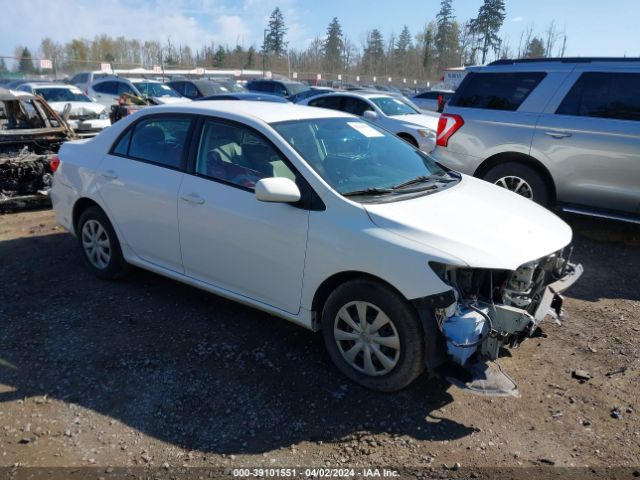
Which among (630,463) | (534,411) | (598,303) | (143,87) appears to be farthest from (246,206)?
(143,87)

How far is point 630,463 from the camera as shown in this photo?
2.76 meters

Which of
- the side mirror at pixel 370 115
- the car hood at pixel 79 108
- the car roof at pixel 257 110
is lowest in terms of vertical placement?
the car hood at pixel 79 108

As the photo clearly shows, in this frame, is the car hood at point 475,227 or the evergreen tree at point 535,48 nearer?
the car hood at point 475,227

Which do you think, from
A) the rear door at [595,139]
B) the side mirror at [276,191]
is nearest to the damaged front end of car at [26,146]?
the side mirror at [276,191]

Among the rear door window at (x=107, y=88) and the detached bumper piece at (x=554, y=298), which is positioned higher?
the rear door window at (x=107, y=88)

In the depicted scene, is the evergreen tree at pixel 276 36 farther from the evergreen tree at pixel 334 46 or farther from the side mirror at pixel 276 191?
the side mirror at pixel 276 191

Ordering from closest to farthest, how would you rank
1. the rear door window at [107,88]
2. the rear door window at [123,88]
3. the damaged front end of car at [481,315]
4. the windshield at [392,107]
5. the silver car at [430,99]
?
the damaged front end of car at [481,315], the windshield at [392,107], the rear door window at [123,88], the rear door window at [107,88], the silver car at [430,99]

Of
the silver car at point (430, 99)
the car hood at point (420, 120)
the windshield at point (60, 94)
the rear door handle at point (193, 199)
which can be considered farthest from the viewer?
the silver car at point (430, 99)

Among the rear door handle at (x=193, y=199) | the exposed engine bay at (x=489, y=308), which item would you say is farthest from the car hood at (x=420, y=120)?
the exposed engine bay at (x=489, y=308)

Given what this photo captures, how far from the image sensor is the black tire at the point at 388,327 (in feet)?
9.96

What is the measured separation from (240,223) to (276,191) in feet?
1.70

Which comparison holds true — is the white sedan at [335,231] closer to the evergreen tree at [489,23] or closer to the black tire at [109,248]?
the black tire at [109,248]

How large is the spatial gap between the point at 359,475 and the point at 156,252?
2.61 metres

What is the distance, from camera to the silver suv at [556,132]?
579 centimetres
